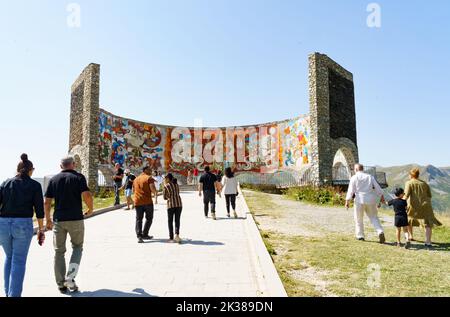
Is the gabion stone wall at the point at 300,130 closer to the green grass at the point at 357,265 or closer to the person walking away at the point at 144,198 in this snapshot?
the green grass at the point at 357,265

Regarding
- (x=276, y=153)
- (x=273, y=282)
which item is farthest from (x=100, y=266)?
(x=276, y=153)

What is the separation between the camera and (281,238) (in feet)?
26.5

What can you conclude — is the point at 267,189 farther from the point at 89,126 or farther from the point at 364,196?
the point at 364,196

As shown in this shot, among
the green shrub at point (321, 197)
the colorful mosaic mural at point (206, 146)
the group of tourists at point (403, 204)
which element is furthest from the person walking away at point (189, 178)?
the group of tourists at point (403, 204)

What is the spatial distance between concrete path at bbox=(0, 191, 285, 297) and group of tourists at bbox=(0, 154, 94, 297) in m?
0.33

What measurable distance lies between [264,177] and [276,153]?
120 inches

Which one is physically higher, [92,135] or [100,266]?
[92,135]

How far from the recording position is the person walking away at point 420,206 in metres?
7.41

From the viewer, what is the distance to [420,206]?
7.48m

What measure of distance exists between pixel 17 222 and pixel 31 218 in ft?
0.72

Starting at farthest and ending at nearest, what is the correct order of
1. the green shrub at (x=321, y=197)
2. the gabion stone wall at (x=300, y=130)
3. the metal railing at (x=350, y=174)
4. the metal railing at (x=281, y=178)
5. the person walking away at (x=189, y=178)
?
the person walking away at (x=189, y=178)
the metal railing at (x=281, y=178)
the metal railing at (x=350, y=174)
the gabion stone wall at (x=300, y=130)
the green shrub at (x=321, y=197)

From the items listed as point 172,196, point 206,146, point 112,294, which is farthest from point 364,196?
point 206,146

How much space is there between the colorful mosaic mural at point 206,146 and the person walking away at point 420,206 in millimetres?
22049
